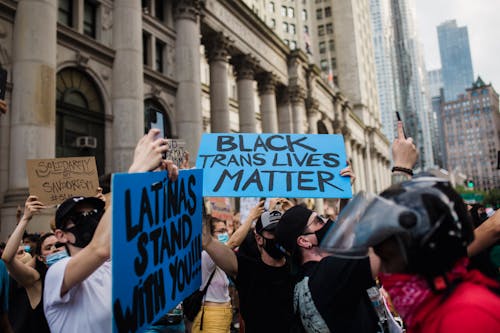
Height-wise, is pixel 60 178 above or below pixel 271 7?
below

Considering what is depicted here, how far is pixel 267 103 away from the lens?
1133 inches

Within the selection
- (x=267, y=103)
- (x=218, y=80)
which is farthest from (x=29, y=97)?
(x=267, y=103)

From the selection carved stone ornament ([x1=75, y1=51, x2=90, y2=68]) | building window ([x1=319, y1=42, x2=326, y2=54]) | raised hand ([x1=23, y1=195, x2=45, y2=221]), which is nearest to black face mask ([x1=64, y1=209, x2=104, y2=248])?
raised hand ([x1=23, y1=195, x2=45, y2=221])

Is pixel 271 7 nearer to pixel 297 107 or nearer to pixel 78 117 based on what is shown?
pixel 297 107

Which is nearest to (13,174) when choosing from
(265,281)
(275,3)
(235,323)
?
(235,323)

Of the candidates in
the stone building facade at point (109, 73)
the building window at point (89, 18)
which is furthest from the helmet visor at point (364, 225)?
the building window at point (89, 18)

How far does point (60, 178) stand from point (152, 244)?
376cm

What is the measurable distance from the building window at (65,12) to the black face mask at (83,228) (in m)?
13.9

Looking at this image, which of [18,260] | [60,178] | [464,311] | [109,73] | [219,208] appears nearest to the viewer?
[464,311]

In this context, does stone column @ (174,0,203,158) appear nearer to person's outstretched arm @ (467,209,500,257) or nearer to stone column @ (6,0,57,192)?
stone column @ (6,0,57,192)

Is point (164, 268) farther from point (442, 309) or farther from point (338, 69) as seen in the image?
point (338, 69)

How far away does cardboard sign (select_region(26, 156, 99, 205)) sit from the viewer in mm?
5672

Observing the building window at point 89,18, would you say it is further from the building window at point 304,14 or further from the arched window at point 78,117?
the building window at point 304,14

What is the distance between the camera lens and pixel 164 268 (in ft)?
9.10
